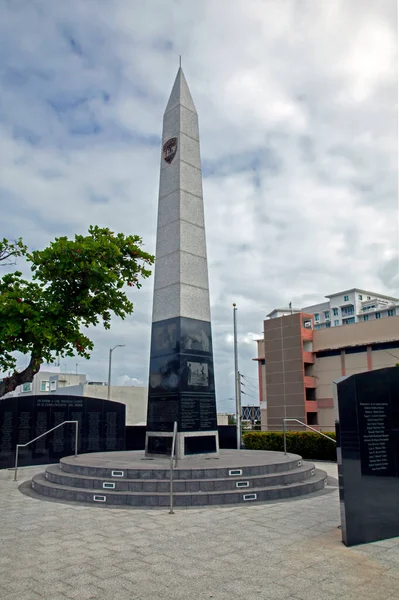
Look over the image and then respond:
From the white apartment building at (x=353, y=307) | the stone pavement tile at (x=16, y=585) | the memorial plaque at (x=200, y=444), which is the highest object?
the white apartment building at (x=353, y=307)

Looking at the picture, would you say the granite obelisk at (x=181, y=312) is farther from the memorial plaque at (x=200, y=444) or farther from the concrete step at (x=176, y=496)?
the concrete step at (x=176, y=496)

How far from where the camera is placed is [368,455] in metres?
6.76

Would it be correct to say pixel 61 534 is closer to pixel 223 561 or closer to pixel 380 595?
pixel 223 561

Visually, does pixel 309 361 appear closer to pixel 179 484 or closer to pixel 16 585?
pixel 179 484

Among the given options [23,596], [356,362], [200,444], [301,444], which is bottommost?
[23,596]

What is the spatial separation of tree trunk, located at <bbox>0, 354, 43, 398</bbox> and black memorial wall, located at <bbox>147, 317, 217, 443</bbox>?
9.74 feet

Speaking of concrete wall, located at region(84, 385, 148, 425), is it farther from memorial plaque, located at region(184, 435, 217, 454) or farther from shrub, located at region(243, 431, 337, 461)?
memorial plaque, located at region(184, 435, 217, 454)

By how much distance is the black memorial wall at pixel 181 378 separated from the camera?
1178 cm

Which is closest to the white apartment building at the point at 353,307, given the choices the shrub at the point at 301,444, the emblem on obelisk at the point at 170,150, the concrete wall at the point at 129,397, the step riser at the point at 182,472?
the concrete wall at the point at 129,397

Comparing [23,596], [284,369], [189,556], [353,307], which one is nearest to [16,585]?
[23,596]

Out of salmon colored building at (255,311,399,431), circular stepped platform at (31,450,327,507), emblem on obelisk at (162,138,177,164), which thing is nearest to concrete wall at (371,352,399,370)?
salmon colored building at (255,311,399,431)

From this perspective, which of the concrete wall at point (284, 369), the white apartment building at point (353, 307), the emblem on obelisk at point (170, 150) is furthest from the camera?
the white apartment building at point (353, 307)

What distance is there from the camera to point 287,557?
584 centimetres

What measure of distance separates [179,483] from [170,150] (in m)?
9.02
